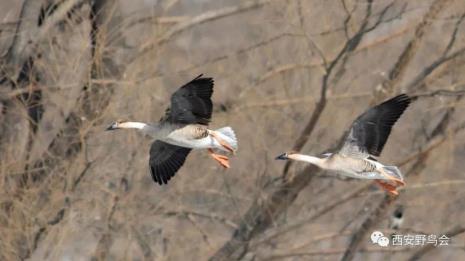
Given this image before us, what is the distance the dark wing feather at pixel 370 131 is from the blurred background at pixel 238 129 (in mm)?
2691

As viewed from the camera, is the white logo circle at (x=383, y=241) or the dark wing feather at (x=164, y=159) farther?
the white logo circle at (x=383, y=241)

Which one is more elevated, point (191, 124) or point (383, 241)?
point (191, 124)

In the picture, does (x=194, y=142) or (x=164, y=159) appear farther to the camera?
(x=164, y=159)

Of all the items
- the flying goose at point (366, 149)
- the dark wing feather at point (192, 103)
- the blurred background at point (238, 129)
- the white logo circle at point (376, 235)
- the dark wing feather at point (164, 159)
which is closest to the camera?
the dark wing feather at point (192, 103)

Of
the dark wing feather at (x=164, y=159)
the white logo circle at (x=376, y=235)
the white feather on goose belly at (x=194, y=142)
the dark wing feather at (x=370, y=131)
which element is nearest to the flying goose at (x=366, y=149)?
the dark wing feather at (x=370, y=131)

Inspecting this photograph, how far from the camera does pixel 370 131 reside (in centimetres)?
1112

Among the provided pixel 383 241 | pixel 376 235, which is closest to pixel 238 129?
pixel 376 235

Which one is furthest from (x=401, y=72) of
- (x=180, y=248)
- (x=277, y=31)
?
(x=180, y=248)

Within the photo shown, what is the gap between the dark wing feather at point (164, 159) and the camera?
11883 millimetres

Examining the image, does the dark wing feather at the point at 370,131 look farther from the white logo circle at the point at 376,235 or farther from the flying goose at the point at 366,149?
the white logo circle at the point at 376,235

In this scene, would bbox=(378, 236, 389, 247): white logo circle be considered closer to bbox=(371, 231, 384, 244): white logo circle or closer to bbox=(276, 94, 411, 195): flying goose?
bbox=(371, 231, 384, 244): white logo circle

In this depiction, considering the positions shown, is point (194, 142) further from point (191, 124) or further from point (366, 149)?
point (366, 149)

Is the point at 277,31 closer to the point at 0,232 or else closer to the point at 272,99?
the point at 272,99

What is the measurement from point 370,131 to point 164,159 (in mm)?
2123
